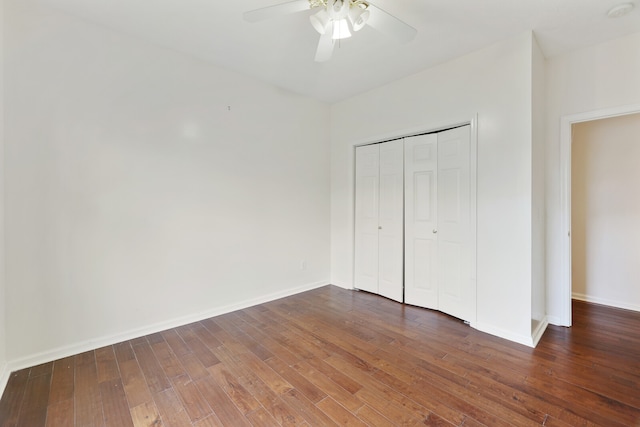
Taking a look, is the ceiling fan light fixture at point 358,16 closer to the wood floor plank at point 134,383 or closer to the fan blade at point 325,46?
the fan blade at point 325,46

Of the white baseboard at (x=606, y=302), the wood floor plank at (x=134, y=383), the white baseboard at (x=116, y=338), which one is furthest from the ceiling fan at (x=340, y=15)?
the white baseboard at (x=606, y=302)

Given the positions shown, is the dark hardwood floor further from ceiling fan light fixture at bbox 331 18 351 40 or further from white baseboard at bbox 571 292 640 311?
ceiling fan light fixture at bbox 331 18 351 40

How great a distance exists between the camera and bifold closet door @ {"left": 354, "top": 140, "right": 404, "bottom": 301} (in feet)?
11.4

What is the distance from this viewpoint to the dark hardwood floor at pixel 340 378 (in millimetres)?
1630

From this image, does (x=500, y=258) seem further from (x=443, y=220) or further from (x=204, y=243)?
(x=204, y=243)

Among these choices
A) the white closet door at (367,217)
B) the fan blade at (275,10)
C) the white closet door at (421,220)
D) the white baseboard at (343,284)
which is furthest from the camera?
the white baseboard at (343,284)

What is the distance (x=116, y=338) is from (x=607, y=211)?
211 inches

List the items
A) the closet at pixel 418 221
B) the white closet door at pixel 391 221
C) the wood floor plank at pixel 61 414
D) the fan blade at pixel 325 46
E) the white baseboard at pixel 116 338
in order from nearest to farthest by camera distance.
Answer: the wood floor plank at pixel 61 414 < the fan blade at pixel 325 46 < the white baseboard at pixel 116 338 < the closet at pixel 418 221 < the white closet door at pixel 391 221

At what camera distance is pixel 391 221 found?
3551mm

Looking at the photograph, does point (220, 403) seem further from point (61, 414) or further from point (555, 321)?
point (555, 321)

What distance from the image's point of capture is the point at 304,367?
2.12 meters

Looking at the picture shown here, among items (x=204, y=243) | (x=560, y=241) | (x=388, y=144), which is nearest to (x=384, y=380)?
(x=204, y=243)

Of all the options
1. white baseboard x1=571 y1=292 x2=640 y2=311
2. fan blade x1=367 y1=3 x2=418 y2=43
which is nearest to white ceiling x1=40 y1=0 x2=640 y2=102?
fan blade x1=367 y1=3 x2=418 y2=43

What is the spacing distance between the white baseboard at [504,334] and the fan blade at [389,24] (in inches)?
101
